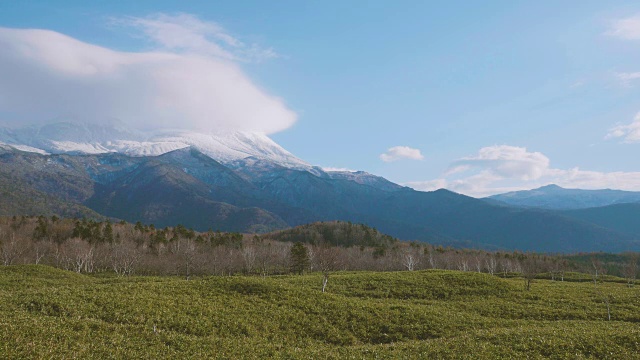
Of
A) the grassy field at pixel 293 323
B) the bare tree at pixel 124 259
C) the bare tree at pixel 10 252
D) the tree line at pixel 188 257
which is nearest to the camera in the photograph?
the grassy field at pixel 293 323

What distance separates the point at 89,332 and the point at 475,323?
1492 inches

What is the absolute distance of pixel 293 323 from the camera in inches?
1500

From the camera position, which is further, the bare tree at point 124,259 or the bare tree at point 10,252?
the bare tree at point 124,259

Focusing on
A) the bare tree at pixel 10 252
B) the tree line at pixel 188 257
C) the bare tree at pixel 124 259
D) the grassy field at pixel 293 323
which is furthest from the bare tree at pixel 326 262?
the bare tree at pixel 10 252

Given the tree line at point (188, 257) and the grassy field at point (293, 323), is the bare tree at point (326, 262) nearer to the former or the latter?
the tree line at point (188, 257)

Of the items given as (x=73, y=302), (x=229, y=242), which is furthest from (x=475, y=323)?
(x=229, y=242)

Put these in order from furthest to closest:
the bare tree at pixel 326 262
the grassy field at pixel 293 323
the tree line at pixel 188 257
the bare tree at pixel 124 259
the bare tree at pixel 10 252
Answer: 1. the tree line at pixel 188 257
2. the bare tree at pixel 124 259
3. the bare tree at pixel 10 252
4. the bare tree at pixel 326 262
5. the grassy field at pixel 293 323

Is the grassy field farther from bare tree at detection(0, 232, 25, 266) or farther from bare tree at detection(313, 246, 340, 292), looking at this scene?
bare tree at detection(0, 232, 25, 266)

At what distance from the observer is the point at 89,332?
A: 26391mm

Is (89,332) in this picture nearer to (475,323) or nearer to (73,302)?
(73,302)

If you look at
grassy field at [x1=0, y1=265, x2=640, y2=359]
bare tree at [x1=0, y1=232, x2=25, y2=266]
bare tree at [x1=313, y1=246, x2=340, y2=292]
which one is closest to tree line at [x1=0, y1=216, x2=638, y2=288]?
bare tree at [x1=0, y1=232, x2=25, y2=266]

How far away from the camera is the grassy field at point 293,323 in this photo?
84.4 feet

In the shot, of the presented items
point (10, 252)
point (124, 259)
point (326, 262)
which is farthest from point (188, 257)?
point (10, 252)

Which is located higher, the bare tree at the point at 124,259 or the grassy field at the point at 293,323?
the grassy field at the point at 293,323
